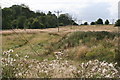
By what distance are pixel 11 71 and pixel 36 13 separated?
77347mm

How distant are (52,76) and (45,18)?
6574cm

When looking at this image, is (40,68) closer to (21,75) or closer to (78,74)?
(21,75)

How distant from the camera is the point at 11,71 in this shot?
465 cm

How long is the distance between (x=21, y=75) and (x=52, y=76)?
0.56m

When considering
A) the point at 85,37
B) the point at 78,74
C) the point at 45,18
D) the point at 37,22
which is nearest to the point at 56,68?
the point at 78,74

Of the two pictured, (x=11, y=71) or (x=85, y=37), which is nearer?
(x=11, y=71)

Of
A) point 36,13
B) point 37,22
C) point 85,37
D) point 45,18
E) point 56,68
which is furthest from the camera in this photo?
point 36,13

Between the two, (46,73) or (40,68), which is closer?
(46,73)

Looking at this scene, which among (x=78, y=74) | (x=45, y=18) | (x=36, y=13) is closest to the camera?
(x=78, y=74)

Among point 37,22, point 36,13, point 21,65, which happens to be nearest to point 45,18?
point 37,22

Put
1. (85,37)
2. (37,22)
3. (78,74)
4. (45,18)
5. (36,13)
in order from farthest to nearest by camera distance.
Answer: (36,13)
(45,18)
(37,22)
(85,37)
(78,74)

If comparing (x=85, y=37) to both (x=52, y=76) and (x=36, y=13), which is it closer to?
(x=52, y=76)

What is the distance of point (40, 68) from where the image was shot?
4809mm

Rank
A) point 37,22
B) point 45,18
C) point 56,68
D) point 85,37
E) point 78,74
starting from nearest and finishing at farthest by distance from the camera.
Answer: point 78,74 < point 56,68 < point 85,37 < point 37,22 < point 45,18
